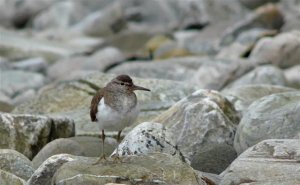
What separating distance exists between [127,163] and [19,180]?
53.1 inches

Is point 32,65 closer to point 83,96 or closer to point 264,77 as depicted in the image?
point 264,77

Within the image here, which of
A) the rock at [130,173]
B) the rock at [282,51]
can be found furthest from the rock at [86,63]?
the rock at [130,173]

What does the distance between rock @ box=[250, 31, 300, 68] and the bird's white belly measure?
10.7 metres

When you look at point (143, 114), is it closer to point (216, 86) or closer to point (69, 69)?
point (216, 86)

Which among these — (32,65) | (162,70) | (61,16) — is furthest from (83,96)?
(61,16)

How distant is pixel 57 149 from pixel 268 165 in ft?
10.5

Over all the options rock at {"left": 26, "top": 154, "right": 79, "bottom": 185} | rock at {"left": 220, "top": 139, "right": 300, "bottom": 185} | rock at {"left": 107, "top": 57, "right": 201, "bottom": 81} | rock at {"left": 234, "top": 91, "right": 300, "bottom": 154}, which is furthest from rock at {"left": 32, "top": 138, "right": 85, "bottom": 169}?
rock at {"left": 107, "top": 57, "right": 201, "bottom": 81}

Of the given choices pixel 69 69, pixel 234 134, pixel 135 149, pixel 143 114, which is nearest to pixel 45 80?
pixel 69 69

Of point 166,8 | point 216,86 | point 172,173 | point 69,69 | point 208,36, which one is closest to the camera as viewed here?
point 172,173

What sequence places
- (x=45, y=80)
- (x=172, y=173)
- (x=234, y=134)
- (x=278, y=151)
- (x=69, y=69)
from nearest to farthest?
(x=172, y=173)
(x=278, y=151)
(x=234, y=134)
(x=45, y=80)
(x=69, y=69)

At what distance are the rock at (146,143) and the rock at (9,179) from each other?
3.78 ft

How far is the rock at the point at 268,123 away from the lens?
34.3 feet

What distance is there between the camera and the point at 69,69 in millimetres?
23391

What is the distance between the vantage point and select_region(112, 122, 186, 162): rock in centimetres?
966
